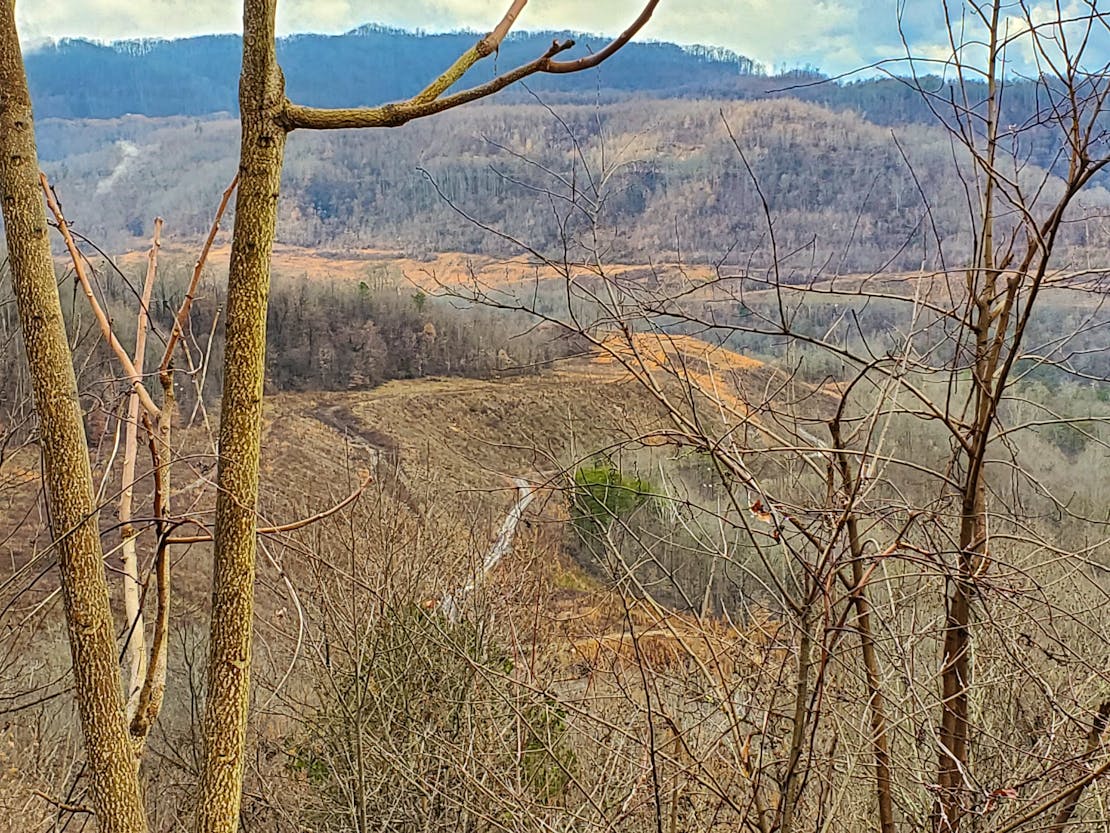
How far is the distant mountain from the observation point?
8494cm

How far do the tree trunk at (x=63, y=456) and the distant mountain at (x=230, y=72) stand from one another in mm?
79976

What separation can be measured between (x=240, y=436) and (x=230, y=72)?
101 meters

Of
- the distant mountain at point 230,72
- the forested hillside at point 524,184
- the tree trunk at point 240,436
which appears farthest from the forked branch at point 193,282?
the distant mountain at point 230,72

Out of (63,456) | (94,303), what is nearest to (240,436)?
(63,456)

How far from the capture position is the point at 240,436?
1.18 metres

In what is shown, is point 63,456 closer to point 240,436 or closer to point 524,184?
A: point 240,436

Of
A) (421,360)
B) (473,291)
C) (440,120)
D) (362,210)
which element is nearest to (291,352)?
(421,360)

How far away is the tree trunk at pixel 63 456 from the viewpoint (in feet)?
3.78

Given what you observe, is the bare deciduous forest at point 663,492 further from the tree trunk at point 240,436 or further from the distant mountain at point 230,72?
the distant mountain at point 230,72

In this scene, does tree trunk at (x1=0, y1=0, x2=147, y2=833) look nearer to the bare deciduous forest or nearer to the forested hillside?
the bare deciduous forest

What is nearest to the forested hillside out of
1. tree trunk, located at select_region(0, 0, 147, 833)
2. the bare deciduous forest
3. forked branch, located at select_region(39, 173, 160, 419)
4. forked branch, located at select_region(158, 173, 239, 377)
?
the bare deciduous forest

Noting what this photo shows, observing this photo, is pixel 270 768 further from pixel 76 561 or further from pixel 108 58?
pixel 108 58

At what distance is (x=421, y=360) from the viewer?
36.6 m

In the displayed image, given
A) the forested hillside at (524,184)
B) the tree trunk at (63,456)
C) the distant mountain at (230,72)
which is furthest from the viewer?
the distant mountain at (230,72)
